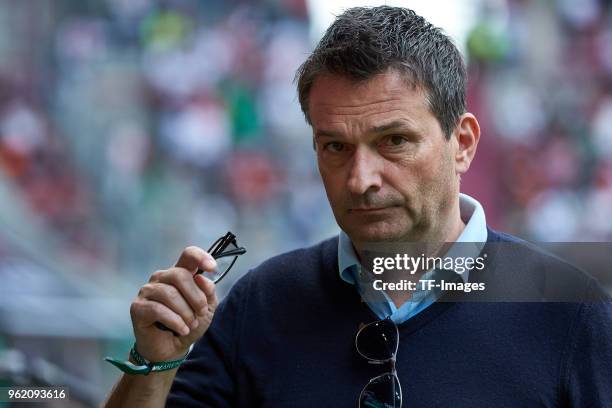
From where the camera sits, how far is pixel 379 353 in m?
1.01

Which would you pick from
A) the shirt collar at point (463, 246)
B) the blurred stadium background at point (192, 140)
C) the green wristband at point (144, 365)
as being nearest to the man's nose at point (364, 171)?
the shirt collar at point (463, 246)

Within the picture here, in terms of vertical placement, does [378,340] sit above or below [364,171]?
below

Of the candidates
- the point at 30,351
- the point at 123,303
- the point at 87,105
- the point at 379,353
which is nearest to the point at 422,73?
the point at 379,353

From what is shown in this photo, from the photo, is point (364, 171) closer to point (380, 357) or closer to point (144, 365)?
point (380, 357)

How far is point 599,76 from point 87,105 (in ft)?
8.04

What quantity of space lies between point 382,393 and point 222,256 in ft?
0.75

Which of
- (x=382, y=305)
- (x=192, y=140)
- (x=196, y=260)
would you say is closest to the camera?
(x=196, y=260)

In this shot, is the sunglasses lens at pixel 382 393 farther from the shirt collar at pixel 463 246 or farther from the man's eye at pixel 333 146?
the man's eye at pixel 333 146

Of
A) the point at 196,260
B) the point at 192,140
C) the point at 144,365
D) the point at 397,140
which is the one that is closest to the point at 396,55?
the point at 397,140

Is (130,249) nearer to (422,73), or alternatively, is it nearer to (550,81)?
(550,81)

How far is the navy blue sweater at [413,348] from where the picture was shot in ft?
3.14

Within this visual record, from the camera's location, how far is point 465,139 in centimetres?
112

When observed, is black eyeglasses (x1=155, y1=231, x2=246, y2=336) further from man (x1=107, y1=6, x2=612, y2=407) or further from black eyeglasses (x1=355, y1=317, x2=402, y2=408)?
black eyeglasses (x1=355, y1=317, x2=402, y2=408)

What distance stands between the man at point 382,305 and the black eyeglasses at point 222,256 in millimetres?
20
